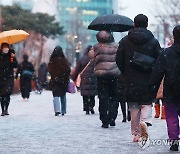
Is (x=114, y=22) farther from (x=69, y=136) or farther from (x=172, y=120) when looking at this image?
(x=172, y=120)

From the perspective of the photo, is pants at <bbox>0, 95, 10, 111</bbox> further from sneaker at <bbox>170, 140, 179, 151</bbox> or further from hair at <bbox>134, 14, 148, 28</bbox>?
sneaker at <bbox>170, 140, 179, 151</bbox>

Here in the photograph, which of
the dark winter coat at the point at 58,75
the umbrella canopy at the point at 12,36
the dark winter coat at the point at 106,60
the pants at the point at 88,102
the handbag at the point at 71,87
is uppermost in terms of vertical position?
the umbrella canopy at the point at 12,36

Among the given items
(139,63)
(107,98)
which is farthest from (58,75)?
(139,63)

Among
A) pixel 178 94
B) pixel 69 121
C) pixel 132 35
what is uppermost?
pixel 132 35

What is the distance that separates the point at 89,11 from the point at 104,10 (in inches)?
144

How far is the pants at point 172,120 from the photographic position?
24.3 ft

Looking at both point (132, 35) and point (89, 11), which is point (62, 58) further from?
point (89, 11)

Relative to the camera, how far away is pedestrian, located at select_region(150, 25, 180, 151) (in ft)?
24.1

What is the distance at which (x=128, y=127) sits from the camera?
11039 millimetres

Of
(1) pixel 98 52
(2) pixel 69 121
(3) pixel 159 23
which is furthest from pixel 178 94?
(3) pixel 159 23

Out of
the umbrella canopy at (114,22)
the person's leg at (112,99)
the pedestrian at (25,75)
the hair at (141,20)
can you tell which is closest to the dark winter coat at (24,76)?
the pedestrian at (25,75)

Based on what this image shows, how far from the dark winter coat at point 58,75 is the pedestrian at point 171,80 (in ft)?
23.2

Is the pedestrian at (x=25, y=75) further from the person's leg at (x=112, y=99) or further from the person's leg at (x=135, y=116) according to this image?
the person's leg at (x=135, y=116)

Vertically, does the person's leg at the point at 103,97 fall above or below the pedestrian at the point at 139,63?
below
